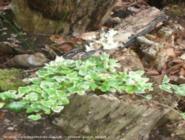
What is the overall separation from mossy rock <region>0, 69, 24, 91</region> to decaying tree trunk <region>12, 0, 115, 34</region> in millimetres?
916

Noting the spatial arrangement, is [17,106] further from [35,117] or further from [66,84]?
[66,84]

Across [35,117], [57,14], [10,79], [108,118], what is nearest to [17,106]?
[35,117]

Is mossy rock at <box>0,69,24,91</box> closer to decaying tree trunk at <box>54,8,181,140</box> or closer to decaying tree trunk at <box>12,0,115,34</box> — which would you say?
decaying tree trunk at <box>54,8,181,140</box>

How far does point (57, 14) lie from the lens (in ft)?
14.9

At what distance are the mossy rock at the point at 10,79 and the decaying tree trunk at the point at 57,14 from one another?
92cm

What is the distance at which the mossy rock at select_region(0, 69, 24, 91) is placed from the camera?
11.4ft

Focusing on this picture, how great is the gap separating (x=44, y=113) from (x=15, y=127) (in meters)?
0.23

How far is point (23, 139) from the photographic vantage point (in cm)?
304

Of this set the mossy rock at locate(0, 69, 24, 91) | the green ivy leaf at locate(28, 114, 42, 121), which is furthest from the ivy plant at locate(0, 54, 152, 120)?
the mossy rock at locate(0, 69, 24, 91)

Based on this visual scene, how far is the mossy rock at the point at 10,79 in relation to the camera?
3484mm

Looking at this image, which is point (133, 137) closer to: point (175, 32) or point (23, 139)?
point (23, 139)

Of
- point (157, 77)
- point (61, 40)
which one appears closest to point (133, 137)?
point (157, 77)

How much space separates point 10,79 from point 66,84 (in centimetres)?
51

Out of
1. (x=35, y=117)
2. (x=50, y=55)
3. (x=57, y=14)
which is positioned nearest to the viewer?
(x=35, y=117)
